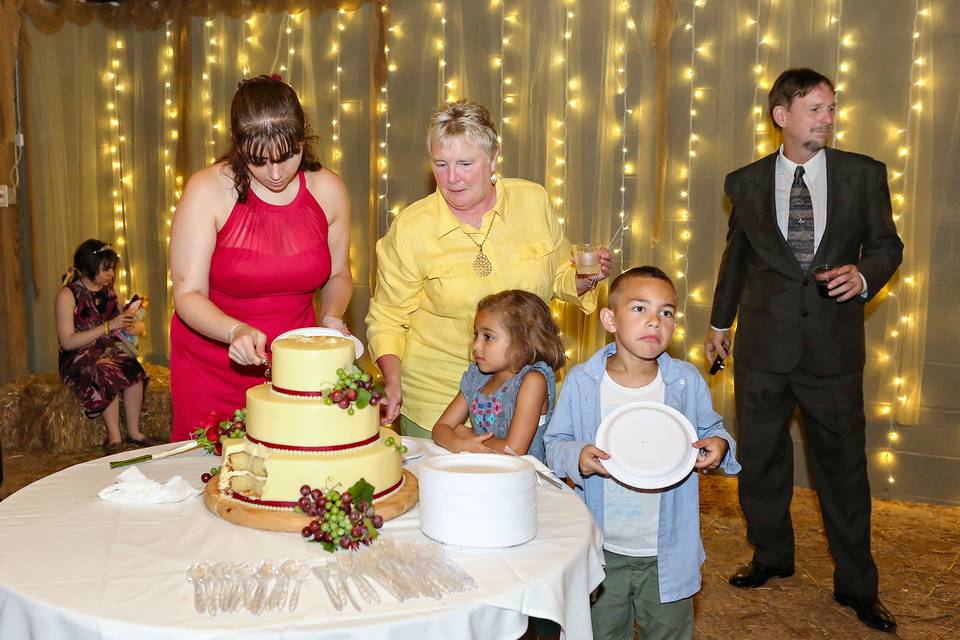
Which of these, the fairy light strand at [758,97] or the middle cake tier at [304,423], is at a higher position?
the fairy light strand at [758,97]

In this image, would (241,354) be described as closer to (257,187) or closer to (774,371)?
(257,187)

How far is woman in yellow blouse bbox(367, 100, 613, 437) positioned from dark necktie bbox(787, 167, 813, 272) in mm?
875

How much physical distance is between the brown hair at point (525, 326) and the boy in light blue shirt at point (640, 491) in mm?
231

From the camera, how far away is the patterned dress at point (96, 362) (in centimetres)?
559

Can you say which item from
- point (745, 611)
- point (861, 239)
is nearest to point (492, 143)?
point (861, 239)

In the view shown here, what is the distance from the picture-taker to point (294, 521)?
1.86 meters

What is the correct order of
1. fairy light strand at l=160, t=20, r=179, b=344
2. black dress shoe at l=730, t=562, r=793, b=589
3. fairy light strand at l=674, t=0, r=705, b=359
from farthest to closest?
fairy light strand at l=160, t=20, r=179, b=344 → fairy light strand at l=674, t=0, r=705, b=359 → black dress shoe at l=730, t=562, r=793, b=589

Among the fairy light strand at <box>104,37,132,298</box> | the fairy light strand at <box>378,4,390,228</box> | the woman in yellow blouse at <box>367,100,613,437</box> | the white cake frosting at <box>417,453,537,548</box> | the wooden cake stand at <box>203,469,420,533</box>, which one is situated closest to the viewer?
the white cake frosting at <box>417,453,537,548</box>

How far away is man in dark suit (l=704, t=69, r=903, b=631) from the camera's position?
331 cm

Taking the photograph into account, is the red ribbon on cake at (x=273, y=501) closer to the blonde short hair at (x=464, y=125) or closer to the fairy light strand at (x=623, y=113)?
the blonde short hair at (x=464, y=125)

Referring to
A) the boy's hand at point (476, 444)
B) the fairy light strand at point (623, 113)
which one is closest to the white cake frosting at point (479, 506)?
the boy's hand at point (476, 444)

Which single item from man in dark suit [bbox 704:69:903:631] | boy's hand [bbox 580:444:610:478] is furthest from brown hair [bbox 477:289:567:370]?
man in dark suit [bbox 704:69:903:631]

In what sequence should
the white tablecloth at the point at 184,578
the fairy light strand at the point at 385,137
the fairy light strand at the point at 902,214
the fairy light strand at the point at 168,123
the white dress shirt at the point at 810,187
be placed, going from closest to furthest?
1. the white tablecloth at the point at 184,578
2. the white dress shirt at the point at 810,187
3. the fairy light strand at the point at 902,214
4. the fairy light strand at the point at 385,137
5. the fairy light strand at the point at 168,123

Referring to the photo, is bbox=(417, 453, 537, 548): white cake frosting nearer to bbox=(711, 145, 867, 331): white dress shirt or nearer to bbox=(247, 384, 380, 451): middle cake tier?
bbox=(247, 384, 380, 451): middle cake tier
